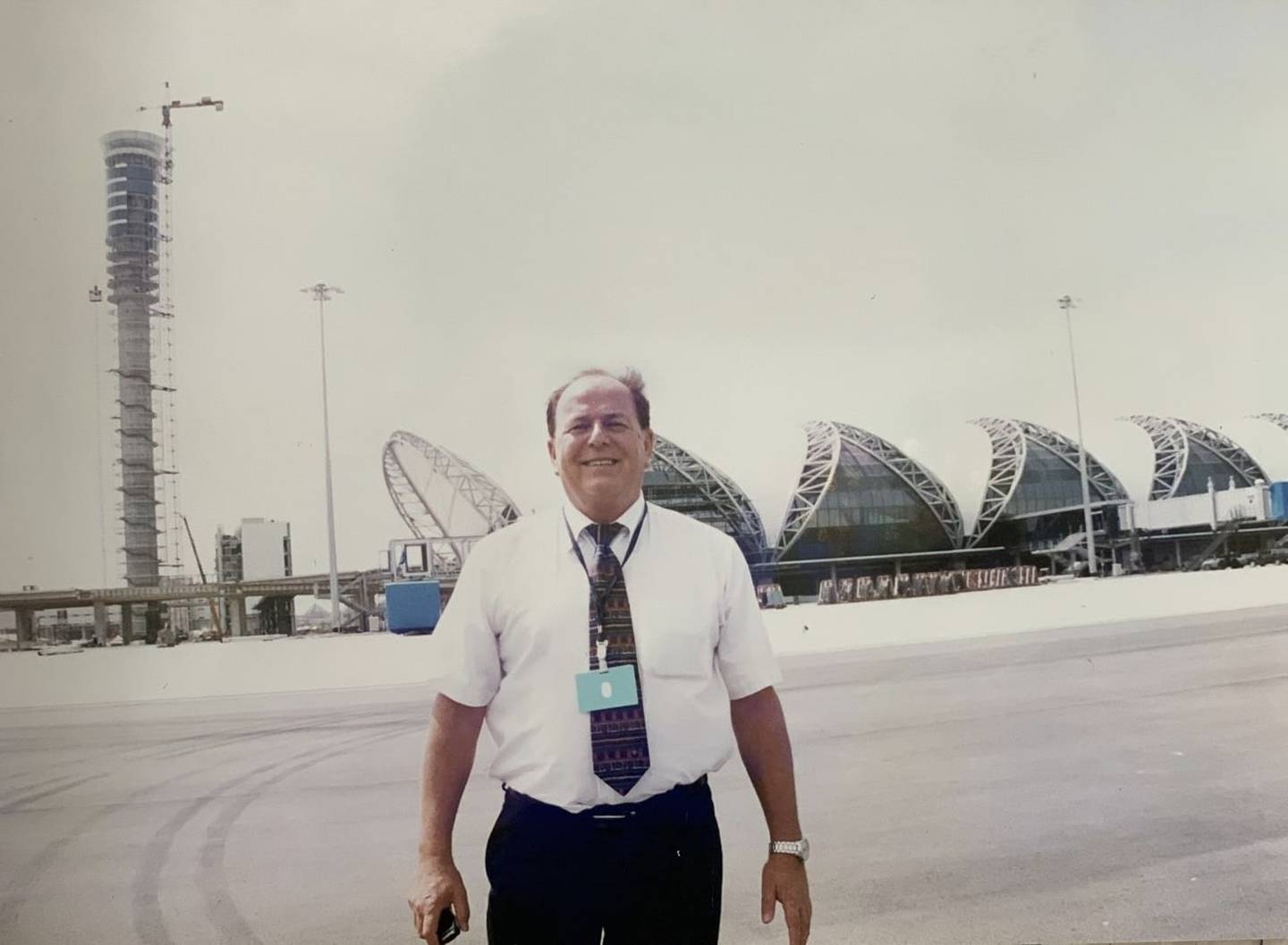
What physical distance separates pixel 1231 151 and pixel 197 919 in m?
4.47

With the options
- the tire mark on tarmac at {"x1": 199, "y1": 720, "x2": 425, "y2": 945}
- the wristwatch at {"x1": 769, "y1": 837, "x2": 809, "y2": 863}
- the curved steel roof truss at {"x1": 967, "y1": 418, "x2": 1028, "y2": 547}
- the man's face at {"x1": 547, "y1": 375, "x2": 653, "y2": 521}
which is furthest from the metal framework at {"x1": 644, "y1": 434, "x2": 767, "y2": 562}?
the tire mark on tarmac at {"x1": 199, "y1": 720, "x2": 425, "y2": 945}

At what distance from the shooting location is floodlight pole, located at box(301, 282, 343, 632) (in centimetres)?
350

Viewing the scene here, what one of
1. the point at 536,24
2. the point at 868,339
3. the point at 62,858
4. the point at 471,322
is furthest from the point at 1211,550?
the point at 62,858

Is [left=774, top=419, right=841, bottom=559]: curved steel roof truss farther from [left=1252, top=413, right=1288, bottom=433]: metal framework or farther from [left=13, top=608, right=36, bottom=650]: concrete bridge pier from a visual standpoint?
[left=13, top=608, right=36, bottom=650]: concrete bridge pier

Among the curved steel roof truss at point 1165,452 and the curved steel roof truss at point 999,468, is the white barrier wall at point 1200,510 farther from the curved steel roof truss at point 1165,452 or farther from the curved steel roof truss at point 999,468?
the curved steel roof truss at point 999,468

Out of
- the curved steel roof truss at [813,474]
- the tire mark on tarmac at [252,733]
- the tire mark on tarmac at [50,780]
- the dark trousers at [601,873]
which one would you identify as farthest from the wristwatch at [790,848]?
the tire mark on tarmac at [50,780]

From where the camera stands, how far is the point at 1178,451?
12.5ft

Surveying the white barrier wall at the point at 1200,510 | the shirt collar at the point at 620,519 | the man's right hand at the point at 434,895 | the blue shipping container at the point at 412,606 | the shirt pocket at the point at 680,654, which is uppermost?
the shirt collar at the point at 620,519

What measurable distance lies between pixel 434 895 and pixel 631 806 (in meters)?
0.52

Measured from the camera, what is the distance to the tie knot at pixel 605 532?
2803 mm

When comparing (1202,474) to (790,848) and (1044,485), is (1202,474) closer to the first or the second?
(1044,485)

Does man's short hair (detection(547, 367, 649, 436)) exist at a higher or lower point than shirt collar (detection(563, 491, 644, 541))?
higher

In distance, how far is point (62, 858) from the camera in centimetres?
337

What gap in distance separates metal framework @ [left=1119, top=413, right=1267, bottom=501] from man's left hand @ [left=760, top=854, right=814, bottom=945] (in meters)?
2.05
